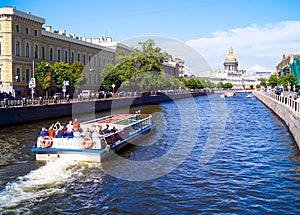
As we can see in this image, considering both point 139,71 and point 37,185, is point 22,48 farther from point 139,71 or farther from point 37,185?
point 37,185

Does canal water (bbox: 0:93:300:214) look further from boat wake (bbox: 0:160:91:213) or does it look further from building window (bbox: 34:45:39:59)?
building window (bbox: 34:45:39:59)

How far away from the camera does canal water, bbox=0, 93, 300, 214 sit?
527 inches

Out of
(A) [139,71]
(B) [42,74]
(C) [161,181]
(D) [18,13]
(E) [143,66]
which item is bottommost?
(C) [161,181]

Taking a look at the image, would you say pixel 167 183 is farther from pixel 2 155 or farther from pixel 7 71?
pixel 7 71

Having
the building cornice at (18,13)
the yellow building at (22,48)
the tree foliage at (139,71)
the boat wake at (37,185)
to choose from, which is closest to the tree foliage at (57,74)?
the yellow building at (22,48)

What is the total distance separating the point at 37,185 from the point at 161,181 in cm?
509

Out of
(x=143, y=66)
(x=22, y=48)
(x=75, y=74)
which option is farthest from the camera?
(x=143, y=66)

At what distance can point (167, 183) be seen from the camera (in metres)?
16.3

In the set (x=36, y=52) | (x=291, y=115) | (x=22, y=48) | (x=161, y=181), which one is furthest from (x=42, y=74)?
(x=161, y=181)

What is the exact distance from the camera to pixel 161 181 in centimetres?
1667

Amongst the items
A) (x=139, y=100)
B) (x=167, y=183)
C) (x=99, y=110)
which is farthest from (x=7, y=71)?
(x=167, y=183)

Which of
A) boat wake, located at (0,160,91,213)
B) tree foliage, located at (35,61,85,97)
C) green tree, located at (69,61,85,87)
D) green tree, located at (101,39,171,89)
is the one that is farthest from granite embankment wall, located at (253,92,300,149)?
green tree, located at (101,39,171,89)

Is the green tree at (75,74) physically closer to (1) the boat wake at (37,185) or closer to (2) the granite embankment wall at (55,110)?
(2) the granite embankment wall at (55,110)

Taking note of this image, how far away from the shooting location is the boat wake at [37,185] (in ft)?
43.3
